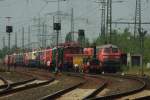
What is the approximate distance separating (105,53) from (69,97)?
36.3 m

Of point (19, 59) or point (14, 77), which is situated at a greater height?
point (14, 77)

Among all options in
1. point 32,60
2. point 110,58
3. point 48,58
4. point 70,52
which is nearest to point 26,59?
point 32,60

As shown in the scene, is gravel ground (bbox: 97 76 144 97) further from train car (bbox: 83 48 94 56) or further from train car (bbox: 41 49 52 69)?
train car (bbox: 41 49 52 69)

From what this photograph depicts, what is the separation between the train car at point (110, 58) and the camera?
5734 cm

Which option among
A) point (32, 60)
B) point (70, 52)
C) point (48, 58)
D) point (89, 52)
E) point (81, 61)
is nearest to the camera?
point (81, 61)

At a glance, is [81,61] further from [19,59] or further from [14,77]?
[19,59]

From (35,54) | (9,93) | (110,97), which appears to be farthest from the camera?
(35,54)

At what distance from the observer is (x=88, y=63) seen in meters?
56.2

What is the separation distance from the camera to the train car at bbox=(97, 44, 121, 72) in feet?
188

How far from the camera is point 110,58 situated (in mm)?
57938

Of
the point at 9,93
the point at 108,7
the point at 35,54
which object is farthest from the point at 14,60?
the point at 9,93

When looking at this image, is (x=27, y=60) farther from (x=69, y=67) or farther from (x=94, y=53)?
(x=94, y=53)

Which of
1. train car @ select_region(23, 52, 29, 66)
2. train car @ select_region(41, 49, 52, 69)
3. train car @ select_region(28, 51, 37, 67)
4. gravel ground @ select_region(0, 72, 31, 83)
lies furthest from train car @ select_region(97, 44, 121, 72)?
train car @ select_region(23, 52, 29, 66)

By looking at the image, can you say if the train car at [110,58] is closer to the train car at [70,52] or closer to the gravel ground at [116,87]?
the train car at [70,52]
